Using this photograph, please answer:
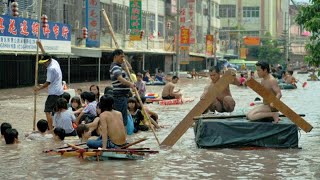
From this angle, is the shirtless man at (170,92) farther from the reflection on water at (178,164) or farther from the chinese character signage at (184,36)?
the chinese character signage at (184,36)

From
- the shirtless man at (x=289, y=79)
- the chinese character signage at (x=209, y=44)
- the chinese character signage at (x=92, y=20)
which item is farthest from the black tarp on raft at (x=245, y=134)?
the chinese character signage at (x=209, y=44)

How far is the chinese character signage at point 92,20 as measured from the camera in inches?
1631

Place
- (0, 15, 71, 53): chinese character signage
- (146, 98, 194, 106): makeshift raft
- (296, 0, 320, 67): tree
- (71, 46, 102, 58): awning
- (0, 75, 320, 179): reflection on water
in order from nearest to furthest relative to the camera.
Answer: (0, 75, 320, 179): reflection on water
(296, 0, 320, 67): tree
(146, 98, 194, 106): makeshift raft
(0, 15, 71, 53): chinese character signage
(71, 46, 102, 58): awning

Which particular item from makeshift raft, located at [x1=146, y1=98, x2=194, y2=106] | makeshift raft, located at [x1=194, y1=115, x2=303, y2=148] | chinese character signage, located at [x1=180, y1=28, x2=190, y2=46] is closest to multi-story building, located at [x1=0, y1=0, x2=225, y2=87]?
chinese character signage, located at [x1=180, y1=28, x2=190, y2=46]

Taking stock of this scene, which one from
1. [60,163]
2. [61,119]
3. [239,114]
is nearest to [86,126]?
[61,119]

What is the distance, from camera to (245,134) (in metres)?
12.8

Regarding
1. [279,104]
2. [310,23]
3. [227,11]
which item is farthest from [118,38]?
[227,11]

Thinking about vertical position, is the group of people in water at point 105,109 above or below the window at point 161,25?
below

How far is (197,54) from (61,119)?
62439mm

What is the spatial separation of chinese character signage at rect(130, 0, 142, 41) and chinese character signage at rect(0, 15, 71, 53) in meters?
12.3

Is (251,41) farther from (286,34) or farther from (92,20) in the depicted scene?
(92,20)

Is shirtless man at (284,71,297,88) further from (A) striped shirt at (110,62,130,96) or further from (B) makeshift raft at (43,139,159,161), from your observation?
(B) makeshift raft at (43,139,159,161)

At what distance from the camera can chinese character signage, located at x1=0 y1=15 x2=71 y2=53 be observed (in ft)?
99.6

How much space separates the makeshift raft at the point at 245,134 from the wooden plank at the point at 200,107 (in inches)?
6.3
